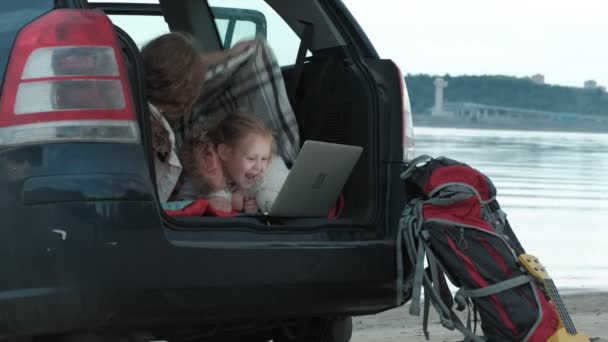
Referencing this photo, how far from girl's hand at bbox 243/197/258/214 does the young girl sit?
6 centimetres

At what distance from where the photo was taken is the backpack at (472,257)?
13.2 ft

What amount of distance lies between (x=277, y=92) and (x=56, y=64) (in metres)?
1.28

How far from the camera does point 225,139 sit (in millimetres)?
4109

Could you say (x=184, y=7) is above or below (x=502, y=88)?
above

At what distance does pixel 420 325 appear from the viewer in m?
6.64

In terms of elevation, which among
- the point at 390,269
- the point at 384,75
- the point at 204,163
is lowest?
the point at 390,269

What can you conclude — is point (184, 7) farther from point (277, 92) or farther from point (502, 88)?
point (502, 88)

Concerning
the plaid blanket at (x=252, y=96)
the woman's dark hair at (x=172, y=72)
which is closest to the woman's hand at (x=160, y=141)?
the woman's dark hair at (x=172, y=72)

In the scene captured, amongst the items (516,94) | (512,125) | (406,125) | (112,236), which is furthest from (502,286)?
(516,94)

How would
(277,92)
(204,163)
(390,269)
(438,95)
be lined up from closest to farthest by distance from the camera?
A: (390,269)
(204,163)
(277,92)
(438,95)

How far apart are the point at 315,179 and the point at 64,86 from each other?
966 mm

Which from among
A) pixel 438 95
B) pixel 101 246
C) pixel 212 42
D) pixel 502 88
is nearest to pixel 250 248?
pixel 101 246

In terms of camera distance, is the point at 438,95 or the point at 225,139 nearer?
the point at 225,139

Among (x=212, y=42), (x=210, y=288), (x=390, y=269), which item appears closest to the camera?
(x=210, y=288)
